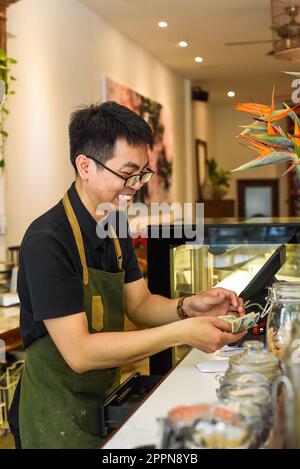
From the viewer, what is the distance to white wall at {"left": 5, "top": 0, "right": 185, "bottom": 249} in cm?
494

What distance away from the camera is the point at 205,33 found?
780 centimetres

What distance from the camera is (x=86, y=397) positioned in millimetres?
1990

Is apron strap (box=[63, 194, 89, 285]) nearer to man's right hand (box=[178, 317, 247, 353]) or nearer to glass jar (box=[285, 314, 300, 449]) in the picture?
man's right hand (box=[178, 317, 247, 353])

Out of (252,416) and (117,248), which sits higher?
(117,248)

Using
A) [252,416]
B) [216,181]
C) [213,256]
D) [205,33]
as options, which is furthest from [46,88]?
[216,181]

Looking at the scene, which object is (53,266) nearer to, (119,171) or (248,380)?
(119,171)

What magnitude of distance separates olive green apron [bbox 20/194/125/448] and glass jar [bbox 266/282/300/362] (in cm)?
55

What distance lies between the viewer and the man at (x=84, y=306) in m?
1.78

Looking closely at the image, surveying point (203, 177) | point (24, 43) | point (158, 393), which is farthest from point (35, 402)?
point (203, 177)

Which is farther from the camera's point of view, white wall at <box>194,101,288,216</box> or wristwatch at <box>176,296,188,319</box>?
white wall at <box>194,101,288,216</box>

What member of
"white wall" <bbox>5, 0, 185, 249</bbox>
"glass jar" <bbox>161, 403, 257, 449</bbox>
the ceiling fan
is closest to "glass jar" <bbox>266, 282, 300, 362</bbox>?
"glass jar" <bbox>161, 403, 257, 449</bbox>

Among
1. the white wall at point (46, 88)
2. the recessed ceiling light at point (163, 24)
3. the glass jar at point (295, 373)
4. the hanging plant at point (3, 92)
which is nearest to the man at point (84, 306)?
the glass jar at point (295, 373)

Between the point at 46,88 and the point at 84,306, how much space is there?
3.76m

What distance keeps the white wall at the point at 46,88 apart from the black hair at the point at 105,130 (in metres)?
2.92
